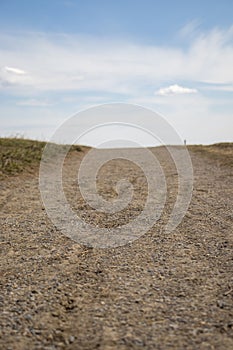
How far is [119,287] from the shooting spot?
3.72 meters

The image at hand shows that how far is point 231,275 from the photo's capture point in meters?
3.99

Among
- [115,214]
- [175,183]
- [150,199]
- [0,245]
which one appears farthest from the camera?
[175,183]

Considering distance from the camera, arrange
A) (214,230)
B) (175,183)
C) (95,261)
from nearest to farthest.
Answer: (95,261), (214,230), (175,183)

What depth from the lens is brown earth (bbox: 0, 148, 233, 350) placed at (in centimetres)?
288

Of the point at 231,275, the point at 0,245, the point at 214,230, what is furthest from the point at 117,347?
the point at 214,230

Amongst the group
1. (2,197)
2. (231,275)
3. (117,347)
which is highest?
(2,197)

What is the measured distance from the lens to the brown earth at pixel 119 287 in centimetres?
288

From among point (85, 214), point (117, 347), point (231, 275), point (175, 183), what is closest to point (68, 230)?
point (85, 214)

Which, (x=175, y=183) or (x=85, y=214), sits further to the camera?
(x=175, y=183)

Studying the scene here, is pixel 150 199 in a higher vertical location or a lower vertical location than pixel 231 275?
higher

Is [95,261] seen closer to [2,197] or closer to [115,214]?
[115,214]

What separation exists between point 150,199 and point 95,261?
3.60 metres

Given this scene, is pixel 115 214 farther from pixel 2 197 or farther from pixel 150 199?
pixel 2 197

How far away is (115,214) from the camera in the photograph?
265 inches
